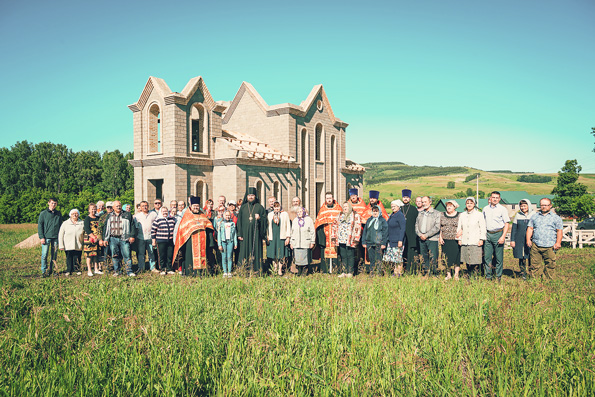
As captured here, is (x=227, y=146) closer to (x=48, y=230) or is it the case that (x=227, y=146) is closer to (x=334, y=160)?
(x=334, y=160)

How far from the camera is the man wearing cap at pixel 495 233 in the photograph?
8.54 m

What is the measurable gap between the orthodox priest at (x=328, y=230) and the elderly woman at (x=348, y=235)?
0.25 meters

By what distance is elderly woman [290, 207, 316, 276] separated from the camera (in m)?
9.42

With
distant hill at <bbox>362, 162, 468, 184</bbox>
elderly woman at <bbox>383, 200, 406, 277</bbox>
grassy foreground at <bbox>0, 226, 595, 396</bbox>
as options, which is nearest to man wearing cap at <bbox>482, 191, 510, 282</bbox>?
elderly woman at <bbox>383, 200, 406, 277</bbox>

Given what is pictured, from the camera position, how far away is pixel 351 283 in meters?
6.57

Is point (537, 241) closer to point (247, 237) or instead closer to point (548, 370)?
point (548, 370)

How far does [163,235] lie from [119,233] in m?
1.07

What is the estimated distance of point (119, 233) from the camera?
9555 mm

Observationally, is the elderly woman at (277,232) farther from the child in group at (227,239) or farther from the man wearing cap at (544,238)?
the man wearing cap at (544,238)

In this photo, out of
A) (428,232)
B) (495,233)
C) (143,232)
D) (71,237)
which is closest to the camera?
(495,233)

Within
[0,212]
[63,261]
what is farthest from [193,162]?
[0,212]

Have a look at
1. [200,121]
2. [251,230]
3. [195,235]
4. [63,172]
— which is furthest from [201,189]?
[63,172]

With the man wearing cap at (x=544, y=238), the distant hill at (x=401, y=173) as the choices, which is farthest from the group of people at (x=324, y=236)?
the distant hill at (x=401, y=173)

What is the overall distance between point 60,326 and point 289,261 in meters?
7.33
